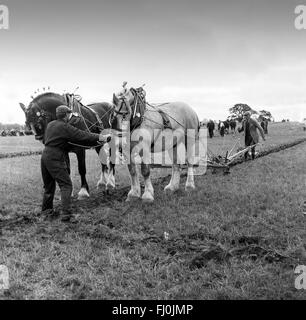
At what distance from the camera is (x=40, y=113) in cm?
894

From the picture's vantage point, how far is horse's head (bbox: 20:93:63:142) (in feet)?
29.4

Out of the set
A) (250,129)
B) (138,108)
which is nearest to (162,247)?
(138,108)

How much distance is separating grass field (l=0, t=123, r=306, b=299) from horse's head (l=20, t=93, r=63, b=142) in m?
1.73

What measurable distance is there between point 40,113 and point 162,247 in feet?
14.4

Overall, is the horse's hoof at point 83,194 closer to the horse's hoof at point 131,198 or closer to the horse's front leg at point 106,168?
the horse's front leg at point 106,168

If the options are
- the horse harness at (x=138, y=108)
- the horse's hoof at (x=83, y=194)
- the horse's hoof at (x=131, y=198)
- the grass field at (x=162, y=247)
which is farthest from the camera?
the horse's hoof at (x=83, y=194)

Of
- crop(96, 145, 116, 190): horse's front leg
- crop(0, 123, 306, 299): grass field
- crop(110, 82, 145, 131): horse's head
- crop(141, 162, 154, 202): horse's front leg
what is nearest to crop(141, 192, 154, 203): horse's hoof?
crop(141, 162, 154, 202): horse's front leg

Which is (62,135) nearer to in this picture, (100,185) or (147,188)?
(147,188)

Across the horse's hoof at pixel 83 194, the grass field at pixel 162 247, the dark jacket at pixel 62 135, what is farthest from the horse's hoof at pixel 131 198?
the dark jacket at pixel 62 135

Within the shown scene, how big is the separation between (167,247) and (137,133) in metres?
3.42

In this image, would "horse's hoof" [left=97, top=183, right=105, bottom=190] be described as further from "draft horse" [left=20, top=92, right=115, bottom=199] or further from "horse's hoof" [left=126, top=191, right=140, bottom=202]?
"horse's hoof" [left=126, top=191, right=140, bottom=202]

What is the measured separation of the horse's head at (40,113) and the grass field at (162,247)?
1.73 m

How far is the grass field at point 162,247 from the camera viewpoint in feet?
15.6

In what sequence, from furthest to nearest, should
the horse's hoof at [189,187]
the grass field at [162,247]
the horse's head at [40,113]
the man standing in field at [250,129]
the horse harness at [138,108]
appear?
1. the man standing in field at [250,129]
2. the horse's hoof at [189,187]
3. the horse's head at [40,113]
4. the horse harness at [138,108]
5. the grass field at [162,247]
